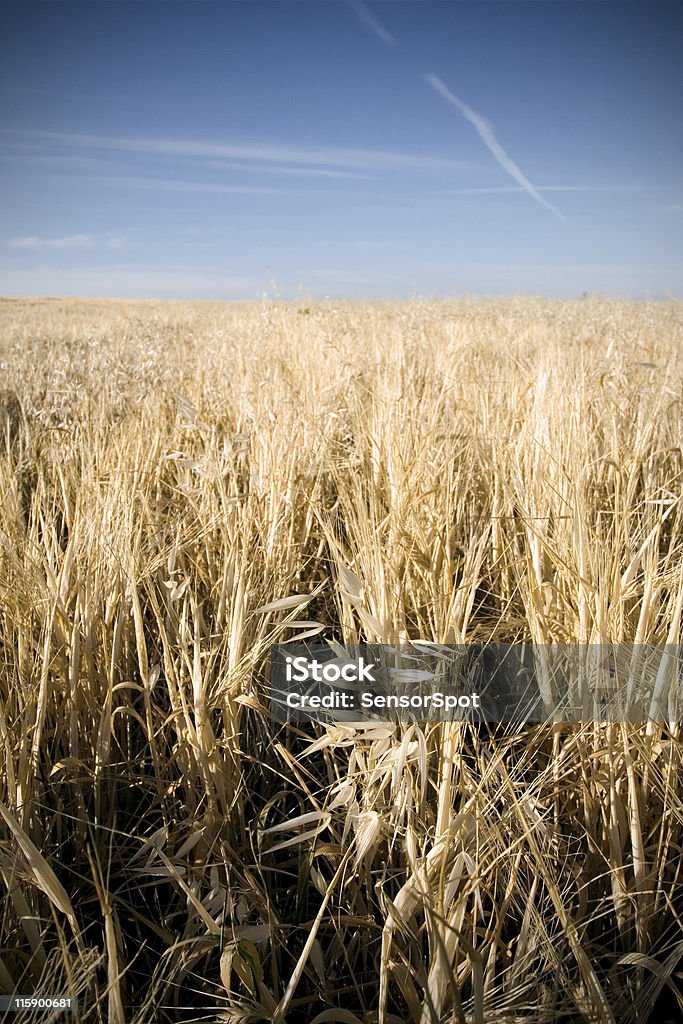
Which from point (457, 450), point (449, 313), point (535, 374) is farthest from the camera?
point (449, 313)

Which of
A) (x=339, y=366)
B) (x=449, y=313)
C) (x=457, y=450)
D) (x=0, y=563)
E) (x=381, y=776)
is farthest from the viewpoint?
(x=449, y=313)

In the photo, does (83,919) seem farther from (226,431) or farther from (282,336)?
(282,336)

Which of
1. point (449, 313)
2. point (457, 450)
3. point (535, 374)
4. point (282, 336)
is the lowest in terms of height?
point (457, 450)

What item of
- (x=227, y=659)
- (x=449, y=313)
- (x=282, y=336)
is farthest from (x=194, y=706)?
(x=449, y=313)

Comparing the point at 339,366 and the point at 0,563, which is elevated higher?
the point at 339,366

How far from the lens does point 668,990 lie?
0.74 m

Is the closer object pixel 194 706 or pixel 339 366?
pixel 194 706

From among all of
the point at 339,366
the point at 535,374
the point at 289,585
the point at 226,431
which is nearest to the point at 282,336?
the point at 339,366

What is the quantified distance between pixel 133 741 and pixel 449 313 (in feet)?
23.3

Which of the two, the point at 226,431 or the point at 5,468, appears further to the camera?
the point at 226,431

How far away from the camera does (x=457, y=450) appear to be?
1.70 meters

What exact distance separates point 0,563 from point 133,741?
410 millimetres

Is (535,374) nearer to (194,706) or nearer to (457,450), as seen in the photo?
(457,450)

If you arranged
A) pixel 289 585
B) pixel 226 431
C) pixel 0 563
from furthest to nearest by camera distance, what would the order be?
pixel 226 431, pixel 289 585, pixel 0 563
